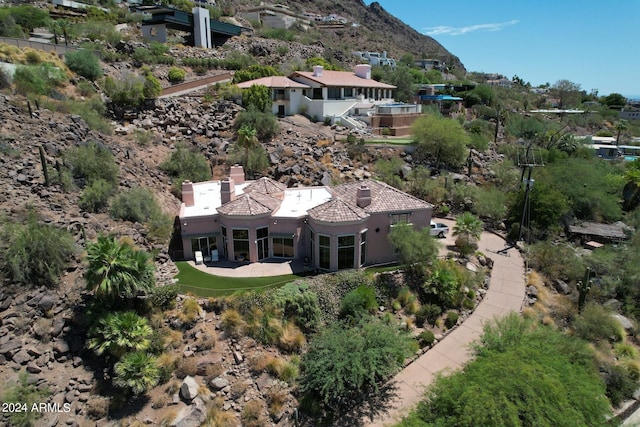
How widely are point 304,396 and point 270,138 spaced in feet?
108

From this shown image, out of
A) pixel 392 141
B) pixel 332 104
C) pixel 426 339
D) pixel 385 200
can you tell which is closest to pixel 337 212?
pixel 385 200

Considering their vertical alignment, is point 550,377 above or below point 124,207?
below

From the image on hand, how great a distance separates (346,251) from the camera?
84.4 ft

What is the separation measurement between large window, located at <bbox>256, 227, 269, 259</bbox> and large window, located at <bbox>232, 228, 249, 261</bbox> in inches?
31.6

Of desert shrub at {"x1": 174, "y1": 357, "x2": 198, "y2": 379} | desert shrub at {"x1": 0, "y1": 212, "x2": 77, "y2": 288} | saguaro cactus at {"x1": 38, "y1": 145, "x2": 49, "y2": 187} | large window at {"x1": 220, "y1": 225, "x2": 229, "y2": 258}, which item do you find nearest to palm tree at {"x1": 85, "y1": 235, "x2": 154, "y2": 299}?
desert shrub at {"x1": 0, "y1": 212, "x2": 77, "y2": 288}

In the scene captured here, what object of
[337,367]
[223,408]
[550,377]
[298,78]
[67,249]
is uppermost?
[298,78]

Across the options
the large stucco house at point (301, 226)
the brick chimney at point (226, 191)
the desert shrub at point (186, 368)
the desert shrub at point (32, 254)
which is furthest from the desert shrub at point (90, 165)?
the desert shrub at point (186, 368)

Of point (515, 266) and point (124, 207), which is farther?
point (515, 266)

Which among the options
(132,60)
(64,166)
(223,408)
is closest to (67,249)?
(64,166)

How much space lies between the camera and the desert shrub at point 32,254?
1961 cm

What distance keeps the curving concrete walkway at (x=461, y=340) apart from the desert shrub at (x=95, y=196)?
22078 millimetres

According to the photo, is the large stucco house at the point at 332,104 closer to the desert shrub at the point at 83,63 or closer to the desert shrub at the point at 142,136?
the desert shrub at the point at 142,136

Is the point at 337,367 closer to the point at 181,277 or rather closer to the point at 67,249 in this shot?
the point at 181,277

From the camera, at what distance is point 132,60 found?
177 ft
